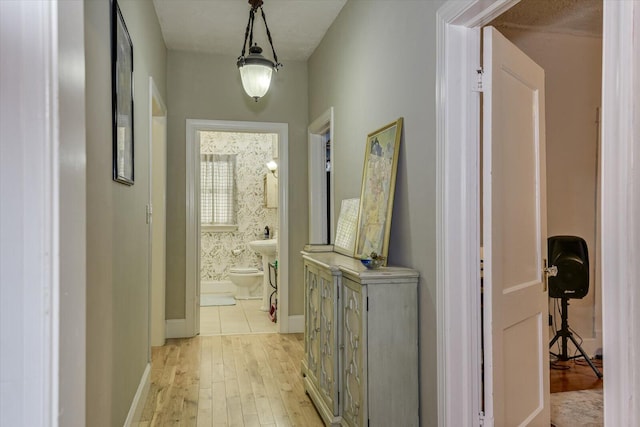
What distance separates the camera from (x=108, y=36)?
2.00 m

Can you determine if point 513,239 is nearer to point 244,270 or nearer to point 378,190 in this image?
point 378,190

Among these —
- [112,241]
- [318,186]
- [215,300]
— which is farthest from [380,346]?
[215,300]

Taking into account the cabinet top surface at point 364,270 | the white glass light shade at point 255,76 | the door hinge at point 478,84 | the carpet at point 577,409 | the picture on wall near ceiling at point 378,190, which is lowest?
the carpet at point 577,409

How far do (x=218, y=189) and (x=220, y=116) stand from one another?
2649 mm

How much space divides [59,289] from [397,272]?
5.52 feet

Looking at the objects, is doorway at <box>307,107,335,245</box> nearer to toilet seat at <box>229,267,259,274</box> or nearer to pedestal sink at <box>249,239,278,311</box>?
pedestal sink at <box>249,239,278,311</box>

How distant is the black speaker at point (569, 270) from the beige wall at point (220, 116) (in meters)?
2.41

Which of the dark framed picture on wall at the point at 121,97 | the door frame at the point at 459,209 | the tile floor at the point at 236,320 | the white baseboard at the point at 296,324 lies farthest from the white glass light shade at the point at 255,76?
the tile floor at the point at 236,320

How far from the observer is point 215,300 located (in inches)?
258

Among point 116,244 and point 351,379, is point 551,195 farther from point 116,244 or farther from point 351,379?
point 116,244

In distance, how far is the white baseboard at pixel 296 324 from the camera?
482cm

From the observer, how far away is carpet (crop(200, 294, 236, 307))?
632 cm

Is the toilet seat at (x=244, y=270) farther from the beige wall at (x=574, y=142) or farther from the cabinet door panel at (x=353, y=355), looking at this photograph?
the cabinet door panel at (x=353, y=355)

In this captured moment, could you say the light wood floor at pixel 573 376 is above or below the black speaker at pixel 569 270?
below
